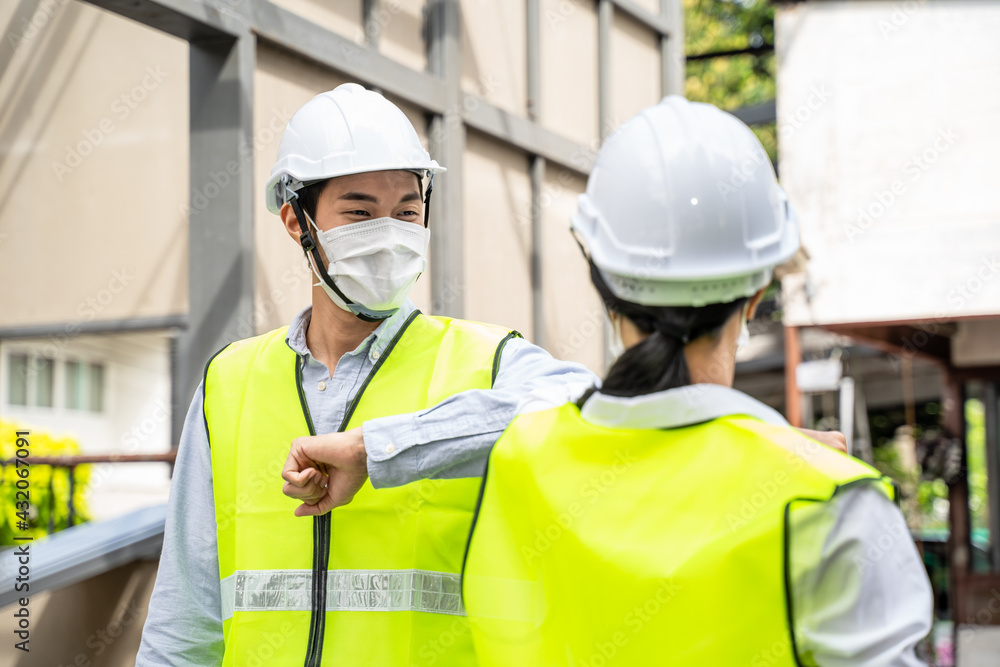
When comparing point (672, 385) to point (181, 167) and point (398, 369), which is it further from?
point (181, 167)

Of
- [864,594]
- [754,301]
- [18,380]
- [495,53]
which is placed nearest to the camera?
[864,594]

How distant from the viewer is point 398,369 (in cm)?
210

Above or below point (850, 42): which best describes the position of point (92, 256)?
below

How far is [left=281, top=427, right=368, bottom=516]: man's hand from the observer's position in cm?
173

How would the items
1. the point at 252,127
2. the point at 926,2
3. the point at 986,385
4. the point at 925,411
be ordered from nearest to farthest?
the point at 252,127, the point at 926,2, the point at 986,385, the point at 925,411

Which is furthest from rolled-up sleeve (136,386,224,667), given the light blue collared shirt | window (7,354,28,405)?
window (7,354,28,405)

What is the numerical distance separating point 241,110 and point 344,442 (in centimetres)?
256

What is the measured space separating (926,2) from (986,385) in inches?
192

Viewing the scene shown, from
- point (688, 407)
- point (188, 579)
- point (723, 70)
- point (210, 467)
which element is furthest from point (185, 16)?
point (723, 70)

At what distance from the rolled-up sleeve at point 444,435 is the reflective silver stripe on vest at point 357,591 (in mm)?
253

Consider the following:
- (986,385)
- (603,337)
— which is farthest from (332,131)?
(986,385)

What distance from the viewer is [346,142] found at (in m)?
2.12

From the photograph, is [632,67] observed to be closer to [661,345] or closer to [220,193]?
[220,193]

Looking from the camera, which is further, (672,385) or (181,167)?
(181,167)
